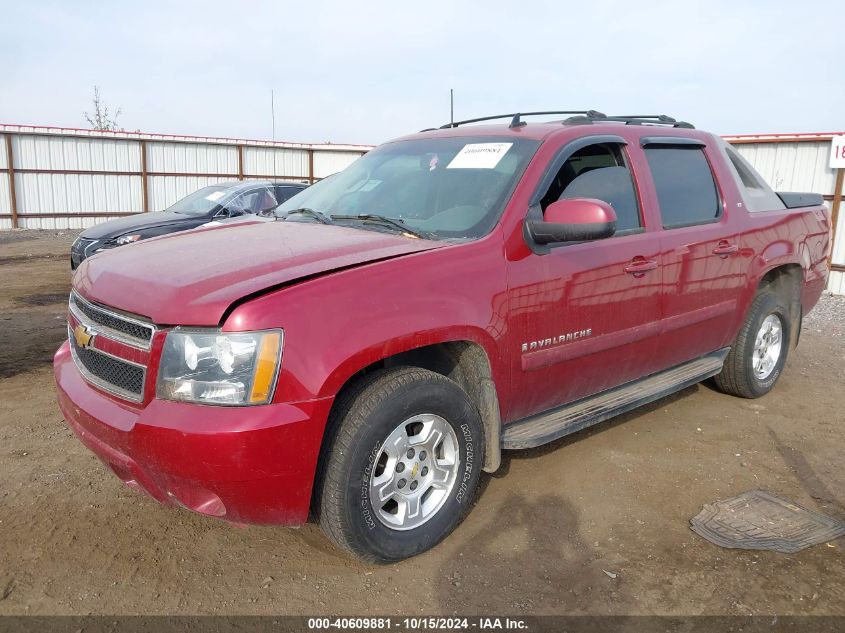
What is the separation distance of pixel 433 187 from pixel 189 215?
659 cm

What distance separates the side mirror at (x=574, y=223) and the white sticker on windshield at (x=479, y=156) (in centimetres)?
49

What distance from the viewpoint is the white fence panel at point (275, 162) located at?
22.6m

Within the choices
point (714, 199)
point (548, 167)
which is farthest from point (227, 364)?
point (714, 199)

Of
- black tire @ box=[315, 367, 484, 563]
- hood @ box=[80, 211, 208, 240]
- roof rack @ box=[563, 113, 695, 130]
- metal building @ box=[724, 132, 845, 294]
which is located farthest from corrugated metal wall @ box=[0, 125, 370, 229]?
black tire @ box=[315, 367, 484, 563]

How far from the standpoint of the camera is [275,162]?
23234 millimetres

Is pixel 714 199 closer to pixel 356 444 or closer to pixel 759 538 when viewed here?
pixel 759 538

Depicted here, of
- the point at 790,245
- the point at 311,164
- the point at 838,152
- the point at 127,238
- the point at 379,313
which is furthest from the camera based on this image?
the point at 311,164

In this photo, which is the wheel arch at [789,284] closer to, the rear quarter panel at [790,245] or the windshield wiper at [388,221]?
the rear quarter panel at [790,245]

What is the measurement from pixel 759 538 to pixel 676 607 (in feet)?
2.52

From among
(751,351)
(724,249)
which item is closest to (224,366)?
(724,249)

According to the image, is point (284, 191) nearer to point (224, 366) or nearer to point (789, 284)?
point (789, 284)

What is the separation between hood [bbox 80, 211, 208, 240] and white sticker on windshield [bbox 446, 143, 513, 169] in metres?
6.05

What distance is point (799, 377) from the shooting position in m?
5.82

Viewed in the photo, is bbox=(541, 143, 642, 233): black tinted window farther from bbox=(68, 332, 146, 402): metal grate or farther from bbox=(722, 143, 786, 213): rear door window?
bbox=(68, 332, 146, 402): metal grate
